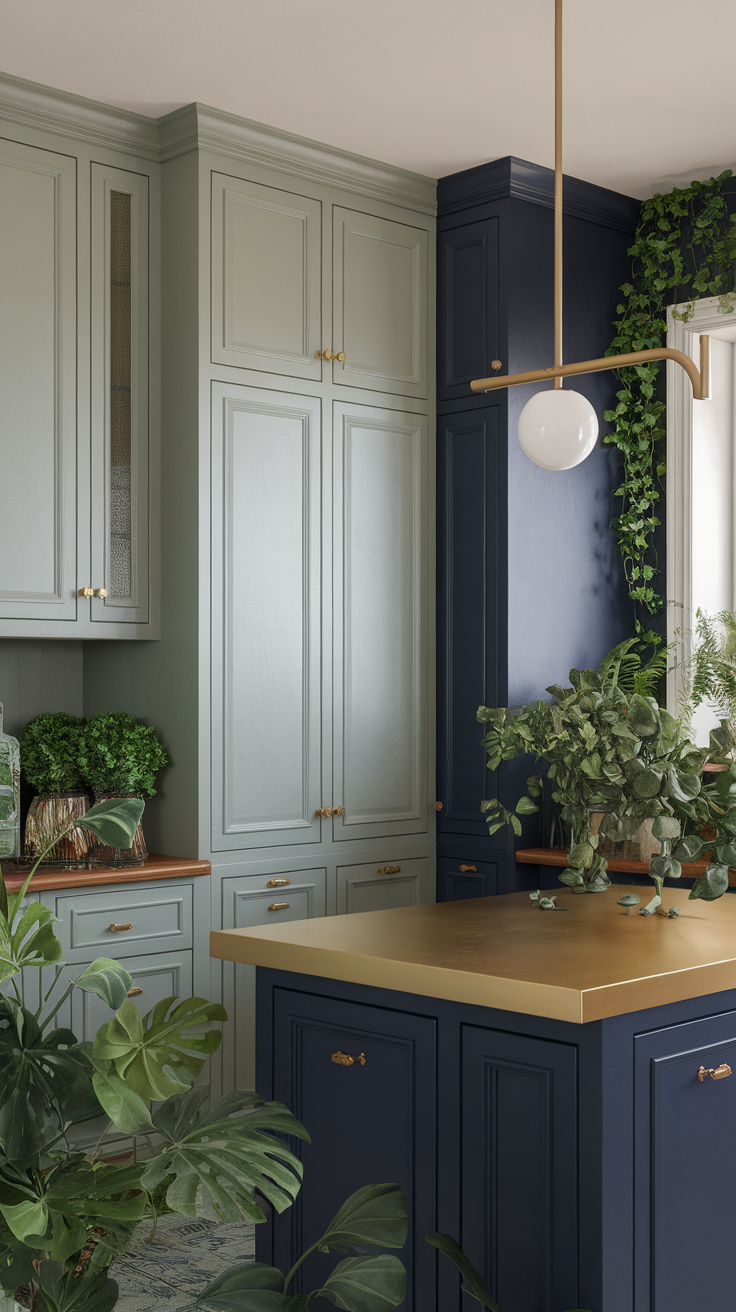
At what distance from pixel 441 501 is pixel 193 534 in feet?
3.29

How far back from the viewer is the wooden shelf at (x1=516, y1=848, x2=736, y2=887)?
3561 mm

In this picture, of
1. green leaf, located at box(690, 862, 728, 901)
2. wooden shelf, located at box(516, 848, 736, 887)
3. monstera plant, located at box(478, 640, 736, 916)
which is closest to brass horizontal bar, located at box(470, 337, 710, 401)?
monstera plant, located at box(478, 640, 736, 916)

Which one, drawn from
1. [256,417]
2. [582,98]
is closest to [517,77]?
[582,98]

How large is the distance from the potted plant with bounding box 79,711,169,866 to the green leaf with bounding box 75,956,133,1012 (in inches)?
68.5

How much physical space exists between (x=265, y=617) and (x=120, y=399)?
29.8 inches

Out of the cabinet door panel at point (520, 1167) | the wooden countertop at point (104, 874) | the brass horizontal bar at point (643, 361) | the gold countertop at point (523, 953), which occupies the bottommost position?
the cabinet door panel at point (520, 1167)

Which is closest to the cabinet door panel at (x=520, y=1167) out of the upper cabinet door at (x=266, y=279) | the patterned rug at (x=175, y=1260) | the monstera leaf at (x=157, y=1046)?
the monstera leaf at (x=157, y=1046)

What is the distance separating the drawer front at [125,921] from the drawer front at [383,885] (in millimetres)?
611

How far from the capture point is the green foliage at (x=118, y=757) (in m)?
3.66

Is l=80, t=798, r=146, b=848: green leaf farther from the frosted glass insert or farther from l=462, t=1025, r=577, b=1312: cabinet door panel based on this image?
the frosted glass insert

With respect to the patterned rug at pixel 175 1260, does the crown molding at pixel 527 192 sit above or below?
above

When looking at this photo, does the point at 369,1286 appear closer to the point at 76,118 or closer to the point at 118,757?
the point at 118,757

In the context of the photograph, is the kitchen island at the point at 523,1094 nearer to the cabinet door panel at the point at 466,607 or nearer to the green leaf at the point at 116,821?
the green leaf at the point at 116,821

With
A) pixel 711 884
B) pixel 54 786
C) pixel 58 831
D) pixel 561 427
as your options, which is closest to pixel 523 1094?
pixel 711 884
